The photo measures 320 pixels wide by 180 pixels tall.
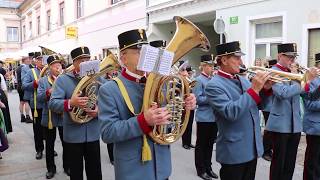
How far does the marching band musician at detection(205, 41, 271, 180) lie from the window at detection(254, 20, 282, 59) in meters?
7.12

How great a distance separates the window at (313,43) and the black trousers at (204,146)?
173 inches

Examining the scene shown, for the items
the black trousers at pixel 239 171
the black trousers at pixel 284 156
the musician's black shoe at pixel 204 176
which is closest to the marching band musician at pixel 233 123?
the black trousers at pixel 239 171

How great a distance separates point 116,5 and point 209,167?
45.7ft

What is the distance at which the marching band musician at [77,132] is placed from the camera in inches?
178

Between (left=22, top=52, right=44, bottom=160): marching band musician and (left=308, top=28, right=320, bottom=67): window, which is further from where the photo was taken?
(left=308, top=28, right=320, bottom=67): window

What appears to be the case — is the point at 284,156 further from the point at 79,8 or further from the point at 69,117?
the point at 79,8

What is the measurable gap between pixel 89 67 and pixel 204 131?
103 inches

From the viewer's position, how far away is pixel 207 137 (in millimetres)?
6086

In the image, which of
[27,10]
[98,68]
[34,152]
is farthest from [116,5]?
[27,10]

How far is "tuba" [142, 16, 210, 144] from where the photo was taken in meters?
2.69

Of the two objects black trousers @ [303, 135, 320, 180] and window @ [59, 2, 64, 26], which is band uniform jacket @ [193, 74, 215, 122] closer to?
black trousers @ [303, 135, 320, 180]

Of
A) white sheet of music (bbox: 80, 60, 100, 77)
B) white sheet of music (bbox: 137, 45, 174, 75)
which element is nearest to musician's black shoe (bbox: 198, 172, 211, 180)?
white sheet of music (bbox: 80, 60, 100, 77)

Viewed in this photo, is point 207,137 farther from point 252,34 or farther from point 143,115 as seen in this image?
point 252,34

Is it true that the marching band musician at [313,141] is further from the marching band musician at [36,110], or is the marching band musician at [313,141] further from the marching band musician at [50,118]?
the marching band musician at [36,110]
